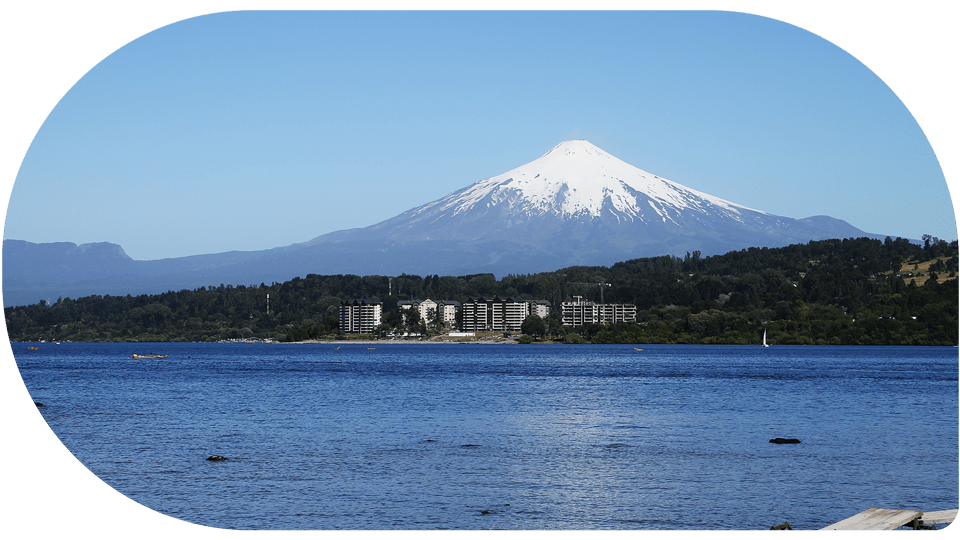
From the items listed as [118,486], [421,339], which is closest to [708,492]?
[118,486]

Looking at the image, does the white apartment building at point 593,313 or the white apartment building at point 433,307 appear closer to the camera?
the white apartment building at point 593,313

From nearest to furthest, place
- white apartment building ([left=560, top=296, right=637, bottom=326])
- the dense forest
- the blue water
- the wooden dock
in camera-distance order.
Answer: the wooden dock → the blue water → the dense forest → white apartment building ([left=560, top=296, right=637, bottom=326])

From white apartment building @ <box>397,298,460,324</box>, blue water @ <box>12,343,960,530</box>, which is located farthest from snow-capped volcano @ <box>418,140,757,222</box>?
blue water @ <box>12,343,960,530</box>

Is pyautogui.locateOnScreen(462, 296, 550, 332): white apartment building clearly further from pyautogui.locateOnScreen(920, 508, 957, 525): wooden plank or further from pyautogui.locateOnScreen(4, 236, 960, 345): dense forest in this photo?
pyautogui.locateOnScreen(920, 508, 957, 525): wooden plank

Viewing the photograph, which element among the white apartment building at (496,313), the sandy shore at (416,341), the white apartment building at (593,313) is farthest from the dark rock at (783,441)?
the white apartment building at (496,313)

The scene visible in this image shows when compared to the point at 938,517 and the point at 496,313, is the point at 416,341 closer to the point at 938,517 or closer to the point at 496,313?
the point at 496,313

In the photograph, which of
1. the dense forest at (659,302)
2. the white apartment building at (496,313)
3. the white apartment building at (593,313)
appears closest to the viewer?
the dense forest at (659,302)

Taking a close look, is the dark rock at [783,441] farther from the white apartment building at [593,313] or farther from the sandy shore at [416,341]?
the sandy shore at [416,341]
